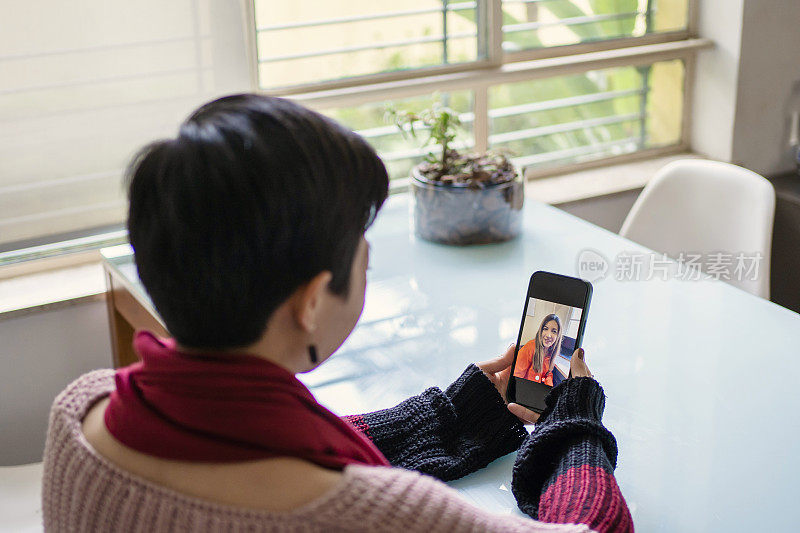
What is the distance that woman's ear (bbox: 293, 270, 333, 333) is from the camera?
0.66 metres

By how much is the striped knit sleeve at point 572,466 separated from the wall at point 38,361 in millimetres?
1214

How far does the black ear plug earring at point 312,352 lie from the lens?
2.33 feet

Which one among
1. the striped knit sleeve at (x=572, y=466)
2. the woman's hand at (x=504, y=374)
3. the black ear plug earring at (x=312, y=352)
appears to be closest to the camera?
the black ear plug earring at (x=312, y=352)

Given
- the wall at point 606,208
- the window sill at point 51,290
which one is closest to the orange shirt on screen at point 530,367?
the window sill at point 51,290

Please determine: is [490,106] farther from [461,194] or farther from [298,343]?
[298,343]

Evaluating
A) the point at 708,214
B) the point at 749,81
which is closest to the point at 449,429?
the point at 708,214

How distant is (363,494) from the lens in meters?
0.61

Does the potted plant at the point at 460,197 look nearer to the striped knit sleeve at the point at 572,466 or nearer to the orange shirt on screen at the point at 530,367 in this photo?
the orange shirt on screen at the point at 530,367

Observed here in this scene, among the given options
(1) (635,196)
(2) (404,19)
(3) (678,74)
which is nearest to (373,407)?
(2) (404,19)

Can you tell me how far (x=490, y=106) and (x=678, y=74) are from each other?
636 millimetres

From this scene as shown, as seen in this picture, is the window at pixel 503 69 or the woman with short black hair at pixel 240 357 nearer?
the woman with short black hair at pixel 240 357

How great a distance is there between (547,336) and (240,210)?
63 centimetres

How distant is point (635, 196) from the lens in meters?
2.46

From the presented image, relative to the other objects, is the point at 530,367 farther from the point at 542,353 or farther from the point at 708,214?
the point at 708,214
